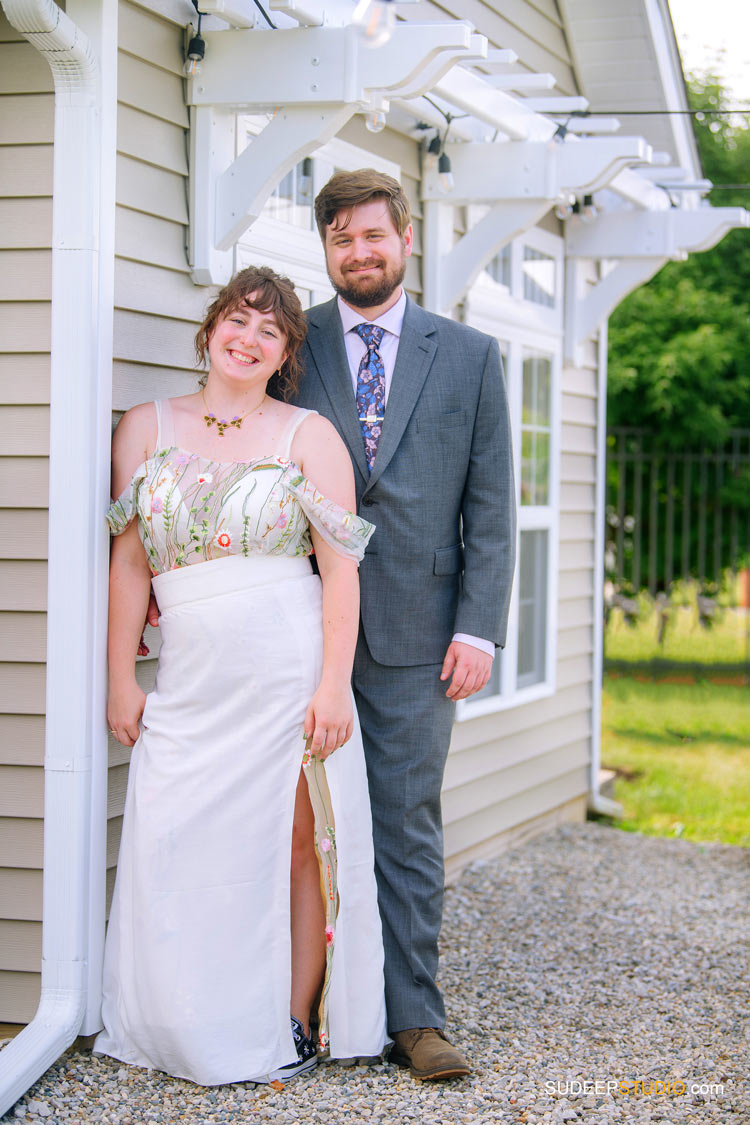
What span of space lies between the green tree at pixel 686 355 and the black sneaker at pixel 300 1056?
8607 mm

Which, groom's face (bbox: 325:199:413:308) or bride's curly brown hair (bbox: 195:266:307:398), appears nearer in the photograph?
bride's curly brown hair (bbox: 195:266:307:398)

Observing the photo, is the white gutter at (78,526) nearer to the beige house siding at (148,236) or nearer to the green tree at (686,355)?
the beige house siding at (148,236)

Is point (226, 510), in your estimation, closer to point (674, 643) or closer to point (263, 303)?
point (263, 303)

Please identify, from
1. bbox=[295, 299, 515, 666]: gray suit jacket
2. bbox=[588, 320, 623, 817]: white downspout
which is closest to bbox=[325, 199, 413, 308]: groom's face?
bbox=[295, 299, 515, 666]: gray suit jacket

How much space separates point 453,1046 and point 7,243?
84.4 inches

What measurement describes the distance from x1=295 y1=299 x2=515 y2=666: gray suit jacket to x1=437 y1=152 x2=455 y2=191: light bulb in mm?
1515

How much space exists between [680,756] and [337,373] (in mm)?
5652

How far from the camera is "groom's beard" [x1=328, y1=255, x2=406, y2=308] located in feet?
9.48

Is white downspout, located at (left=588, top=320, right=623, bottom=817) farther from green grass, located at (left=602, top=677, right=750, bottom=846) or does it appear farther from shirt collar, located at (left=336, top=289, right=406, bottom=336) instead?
shirt collar, located at (left=336, top=289, right=406, bottom=336)

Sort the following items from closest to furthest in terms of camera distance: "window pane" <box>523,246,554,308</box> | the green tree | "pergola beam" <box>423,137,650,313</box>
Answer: "pergola beam" <box>423,137,650,313</box> → "window pane" <box>523,246,554,308</box> → the green tree

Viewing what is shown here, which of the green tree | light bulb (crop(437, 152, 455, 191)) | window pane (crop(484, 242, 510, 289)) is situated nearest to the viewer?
light bulb (crop(437, 152, 455, 191))

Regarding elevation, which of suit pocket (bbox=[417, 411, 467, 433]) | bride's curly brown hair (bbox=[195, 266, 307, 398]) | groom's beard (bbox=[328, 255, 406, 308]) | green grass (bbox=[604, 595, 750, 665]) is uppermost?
groom's beard (bbox=[328, 255, 406, 308])

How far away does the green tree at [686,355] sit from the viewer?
10.8 metres

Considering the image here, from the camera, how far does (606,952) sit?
4.05 m
